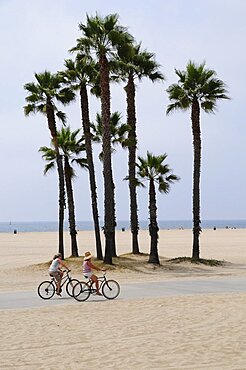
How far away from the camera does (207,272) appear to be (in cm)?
2920

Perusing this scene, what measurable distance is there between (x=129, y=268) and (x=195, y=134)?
988 cm

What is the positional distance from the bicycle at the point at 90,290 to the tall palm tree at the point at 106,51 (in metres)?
10.9

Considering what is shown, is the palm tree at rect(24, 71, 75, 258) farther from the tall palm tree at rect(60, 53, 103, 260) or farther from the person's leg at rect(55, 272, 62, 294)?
the person's leg at rect(55, 272, 62, 294)

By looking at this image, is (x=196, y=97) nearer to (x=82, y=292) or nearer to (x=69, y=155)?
(x=69, y=155)

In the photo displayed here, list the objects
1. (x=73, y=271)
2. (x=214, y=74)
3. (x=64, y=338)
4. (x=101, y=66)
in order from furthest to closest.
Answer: (x=214, y=74) → (x=101, y=66) → (x=73, y=271) → (x=64, y=338)

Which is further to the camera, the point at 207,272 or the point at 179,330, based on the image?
the point at 207,272

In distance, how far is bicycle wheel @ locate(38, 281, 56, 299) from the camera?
1888 centimetres

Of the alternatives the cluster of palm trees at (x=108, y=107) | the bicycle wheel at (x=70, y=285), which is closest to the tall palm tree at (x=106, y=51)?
the cluster of palm trees at (x=108, y=107)

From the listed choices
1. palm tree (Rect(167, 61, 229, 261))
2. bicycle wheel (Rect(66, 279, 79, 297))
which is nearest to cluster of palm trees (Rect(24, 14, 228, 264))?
palm tree (Rect(167, 61, 229, 261))

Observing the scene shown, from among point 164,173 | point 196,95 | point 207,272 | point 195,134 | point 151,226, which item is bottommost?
point 207,272

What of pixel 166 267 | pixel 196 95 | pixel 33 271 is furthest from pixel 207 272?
pixel 196 95

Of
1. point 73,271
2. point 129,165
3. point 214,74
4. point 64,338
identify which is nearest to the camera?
point 64,338

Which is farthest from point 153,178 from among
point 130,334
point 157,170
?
point 130,334

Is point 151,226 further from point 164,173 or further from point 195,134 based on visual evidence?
point 195,134
